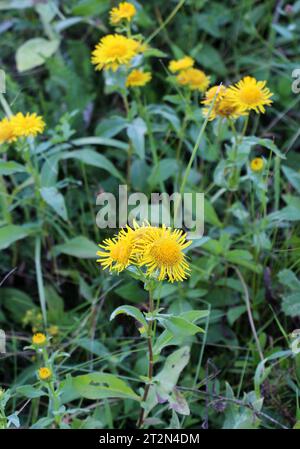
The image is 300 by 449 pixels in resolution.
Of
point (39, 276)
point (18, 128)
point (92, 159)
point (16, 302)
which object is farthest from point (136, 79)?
point (16, 302)

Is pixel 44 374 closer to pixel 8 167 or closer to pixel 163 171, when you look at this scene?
pixel 8 167

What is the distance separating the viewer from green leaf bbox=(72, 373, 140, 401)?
45.8 inches

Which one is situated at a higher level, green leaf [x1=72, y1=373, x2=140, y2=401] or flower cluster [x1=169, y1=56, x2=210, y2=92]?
flower cluster [x1=169, y1=56, x2=210, y2=92]

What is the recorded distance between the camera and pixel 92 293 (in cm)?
161

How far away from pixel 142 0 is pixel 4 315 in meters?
1.24

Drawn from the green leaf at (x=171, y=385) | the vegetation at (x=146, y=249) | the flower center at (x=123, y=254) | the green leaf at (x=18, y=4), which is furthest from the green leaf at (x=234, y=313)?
the green leaf at (x=18, y=4)

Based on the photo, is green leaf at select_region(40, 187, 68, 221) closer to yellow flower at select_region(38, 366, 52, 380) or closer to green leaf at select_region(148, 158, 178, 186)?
green leaf at select_region(148, 158, 178, 186)

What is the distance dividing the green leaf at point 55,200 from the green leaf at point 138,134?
231 millimetres

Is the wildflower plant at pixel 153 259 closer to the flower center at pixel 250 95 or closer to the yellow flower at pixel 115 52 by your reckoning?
the flower center at pixel 250 95

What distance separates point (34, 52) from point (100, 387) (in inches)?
49.9

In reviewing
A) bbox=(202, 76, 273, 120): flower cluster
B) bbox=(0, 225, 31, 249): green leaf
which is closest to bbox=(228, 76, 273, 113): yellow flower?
bbox=(202, 76, 273, 120): flower cluster

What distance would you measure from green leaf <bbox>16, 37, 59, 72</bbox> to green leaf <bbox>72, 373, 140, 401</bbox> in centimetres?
117

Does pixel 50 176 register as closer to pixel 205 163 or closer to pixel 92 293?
pixel 92 293

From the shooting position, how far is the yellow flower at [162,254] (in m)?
1.05
